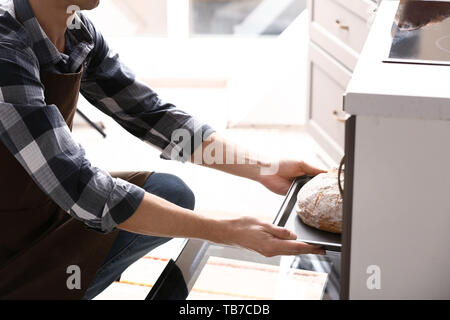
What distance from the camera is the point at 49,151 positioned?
132 centimetres

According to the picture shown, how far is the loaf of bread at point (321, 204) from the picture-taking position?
4.39 ft

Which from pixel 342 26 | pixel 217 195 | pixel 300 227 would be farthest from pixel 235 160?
pixel 217 195

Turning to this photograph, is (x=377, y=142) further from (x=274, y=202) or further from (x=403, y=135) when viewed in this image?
(x=274, y=202)

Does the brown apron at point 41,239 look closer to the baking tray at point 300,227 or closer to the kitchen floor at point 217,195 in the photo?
the kitchen floor at point 217,195

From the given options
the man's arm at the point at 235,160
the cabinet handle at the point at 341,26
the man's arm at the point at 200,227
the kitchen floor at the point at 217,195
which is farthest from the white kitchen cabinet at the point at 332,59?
the man's arm at the point at 200,227

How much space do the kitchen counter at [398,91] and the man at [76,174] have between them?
35 cm

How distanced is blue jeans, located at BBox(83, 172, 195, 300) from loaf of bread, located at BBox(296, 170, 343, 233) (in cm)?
40

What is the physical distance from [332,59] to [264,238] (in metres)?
1.67

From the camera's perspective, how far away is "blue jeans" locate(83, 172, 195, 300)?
1.65 metres

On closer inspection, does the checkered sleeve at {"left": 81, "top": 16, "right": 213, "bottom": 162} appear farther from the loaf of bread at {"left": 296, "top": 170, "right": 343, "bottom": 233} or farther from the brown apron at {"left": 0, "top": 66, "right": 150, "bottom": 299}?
the loaf of bread at {"left": 296, "top": 170, "right": 343, "bottom": 233}

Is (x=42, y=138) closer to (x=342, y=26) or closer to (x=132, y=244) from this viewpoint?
(x=132, y=244)

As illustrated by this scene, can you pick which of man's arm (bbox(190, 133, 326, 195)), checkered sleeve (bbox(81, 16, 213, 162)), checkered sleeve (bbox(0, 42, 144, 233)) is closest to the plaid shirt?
checkered sleeve (bbox(0, 42, 144, 233))
